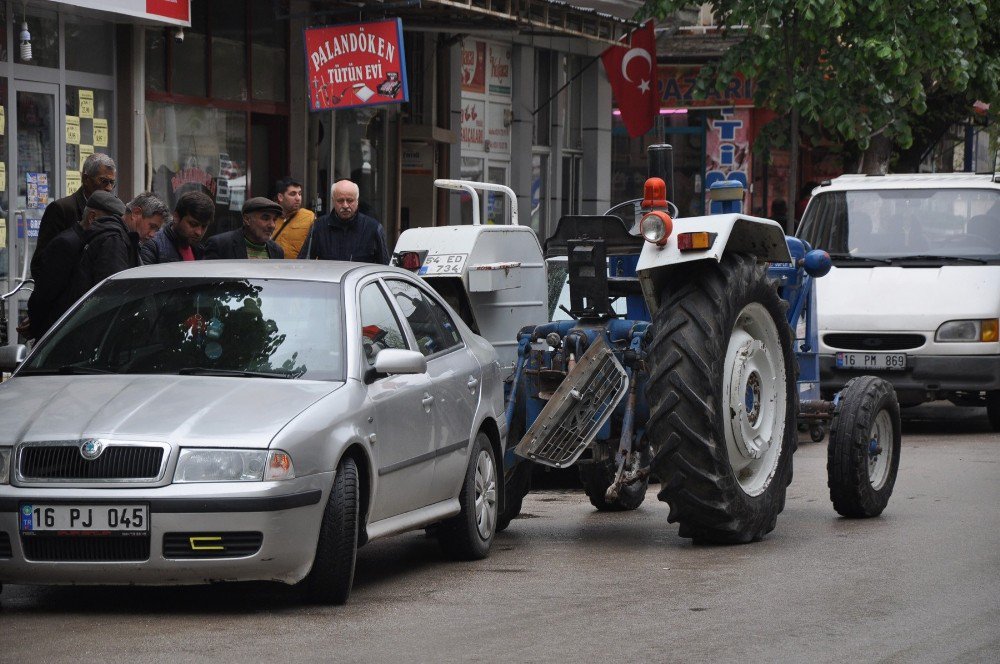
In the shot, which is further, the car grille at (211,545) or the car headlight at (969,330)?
the car headlight at (969,330)

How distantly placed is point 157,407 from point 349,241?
5.64m

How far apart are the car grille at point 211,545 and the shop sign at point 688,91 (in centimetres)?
2218

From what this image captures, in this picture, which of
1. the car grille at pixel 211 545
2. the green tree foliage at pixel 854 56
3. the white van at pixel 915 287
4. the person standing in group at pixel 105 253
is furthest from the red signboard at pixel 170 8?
the car grille at pixel 211 545

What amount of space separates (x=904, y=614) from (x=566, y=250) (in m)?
3.41

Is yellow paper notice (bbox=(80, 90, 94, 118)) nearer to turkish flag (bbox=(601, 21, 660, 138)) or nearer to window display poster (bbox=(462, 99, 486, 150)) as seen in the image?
window display poster (bbox=(462, 99, 486, 150))

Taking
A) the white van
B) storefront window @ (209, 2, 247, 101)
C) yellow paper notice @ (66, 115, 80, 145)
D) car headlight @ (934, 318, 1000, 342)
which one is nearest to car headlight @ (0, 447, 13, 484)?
yellow paper notice @ (66, 115, 80, 145)

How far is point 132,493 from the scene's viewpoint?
265 inches

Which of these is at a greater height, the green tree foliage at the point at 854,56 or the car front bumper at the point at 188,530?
the green tree foliage at the point at 854,56

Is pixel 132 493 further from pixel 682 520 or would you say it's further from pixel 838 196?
pixel 838 196

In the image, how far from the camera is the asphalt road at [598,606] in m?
6.41

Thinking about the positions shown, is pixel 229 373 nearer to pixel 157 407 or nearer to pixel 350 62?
pixel 157 407

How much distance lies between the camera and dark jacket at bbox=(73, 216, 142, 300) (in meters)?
9.67

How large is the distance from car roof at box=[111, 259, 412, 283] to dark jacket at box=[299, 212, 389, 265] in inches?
158

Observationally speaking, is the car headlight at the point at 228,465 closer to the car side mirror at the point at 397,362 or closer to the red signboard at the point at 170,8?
the car side mirror at the point at 397,362
